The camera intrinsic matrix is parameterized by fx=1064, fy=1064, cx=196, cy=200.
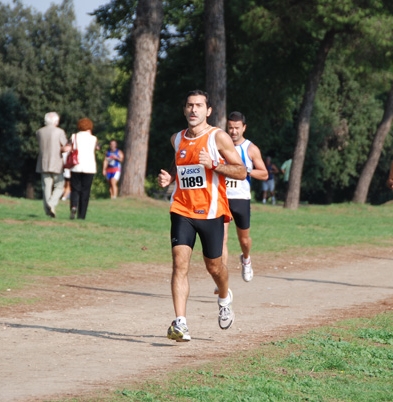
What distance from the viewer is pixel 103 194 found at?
78562mm

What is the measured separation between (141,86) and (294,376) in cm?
2135

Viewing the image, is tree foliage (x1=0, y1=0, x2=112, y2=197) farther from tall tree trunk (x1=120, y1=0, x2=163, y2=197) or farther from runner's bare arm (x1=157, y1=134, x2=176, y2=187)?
runner's bare arm (x1=157, y1=134, x2=176, y2=187)

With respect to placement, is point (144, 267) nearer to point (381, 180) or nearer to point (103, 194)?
point (381, 180)

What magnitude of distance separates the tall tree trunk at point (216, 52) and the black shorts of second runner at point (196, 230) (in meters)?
21.9

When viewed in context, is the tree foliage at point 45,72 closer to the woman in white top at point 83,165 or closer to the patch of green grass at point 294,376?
the woman in white top at point 83,165

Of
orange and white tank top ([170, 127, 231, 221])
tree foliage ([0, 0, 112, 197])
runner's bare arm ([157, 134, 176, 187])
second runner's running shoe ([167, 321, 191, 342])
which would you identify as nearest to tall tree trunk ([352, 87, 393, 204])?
tree foliage ([0, 0, 112, 197])

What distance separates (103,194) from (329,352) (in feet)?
233

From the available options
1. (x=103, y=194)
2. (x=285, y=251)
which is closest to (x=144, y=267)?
(x=285, y=251)

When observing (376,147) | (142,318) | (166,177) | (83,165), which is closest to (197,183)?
(166,177)

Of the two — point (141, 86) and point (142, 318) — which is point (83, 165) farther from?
point (142, 318)

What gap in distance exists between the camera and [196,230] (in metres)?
8.72

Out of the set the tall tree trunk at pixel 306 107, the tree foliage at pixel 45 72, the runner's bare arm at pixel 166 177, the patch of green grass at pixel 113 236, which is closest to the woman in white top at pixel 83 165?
the patch of green grass at pixel 113 236

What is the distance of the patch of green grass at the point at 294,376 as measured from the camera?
6293 millimetres

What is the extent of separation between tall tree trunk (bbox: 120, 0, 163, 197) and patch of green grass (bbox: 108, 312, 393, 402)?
19.5m
